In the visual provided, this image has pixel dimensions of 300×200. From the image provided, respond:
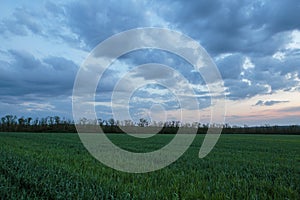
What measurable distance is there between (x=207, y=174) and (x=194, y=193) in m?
2.39

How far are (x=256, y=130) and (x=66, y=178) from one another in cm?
7387

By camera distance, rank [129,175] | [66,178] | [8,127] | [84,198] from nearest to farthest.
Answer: [84,198], [66,178], [129,175], [8,127]

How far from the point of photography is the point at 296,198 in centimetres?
493

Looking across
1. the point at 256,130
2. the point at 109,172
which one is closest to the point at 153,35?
the point at 109,172

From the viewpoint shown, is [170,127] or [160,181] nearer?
[160,181]

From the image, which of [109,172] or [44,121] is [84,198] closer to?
[109,172]

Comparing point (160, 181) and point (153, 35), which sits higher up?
point (153, 35)

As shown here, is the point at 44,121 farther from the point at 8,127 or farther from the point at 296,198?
the point at 296,198

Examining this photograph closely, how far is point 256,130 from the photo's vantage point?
73312 mm

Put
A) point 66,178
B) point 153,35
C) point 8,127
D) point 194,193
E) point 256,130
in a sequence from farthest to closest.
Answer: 1. point 256,130
2. point 8,127
3. point 153,35
4. point 66,178
5. point 194,193

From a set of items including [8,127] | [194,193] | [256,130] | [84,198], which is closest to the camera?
[84,198]

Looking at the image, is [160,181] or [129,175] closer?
[160,181]

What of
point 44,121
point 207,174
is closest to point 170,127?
point 44,121

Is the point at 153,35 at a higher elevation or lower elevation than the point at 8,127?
higher
